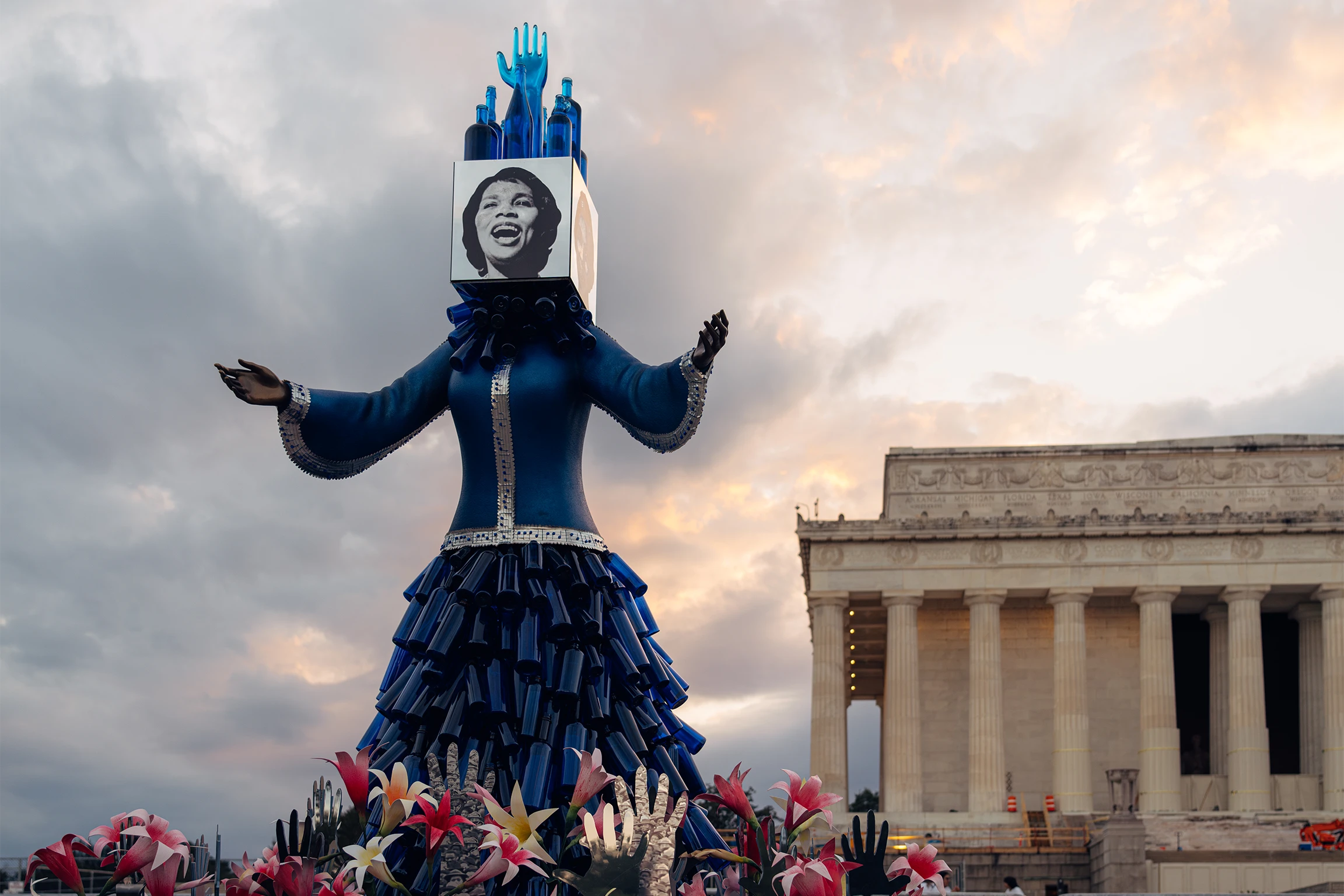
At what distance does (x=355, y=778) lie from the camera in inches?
217

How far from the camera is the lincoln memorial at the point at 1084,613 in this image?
161 feet

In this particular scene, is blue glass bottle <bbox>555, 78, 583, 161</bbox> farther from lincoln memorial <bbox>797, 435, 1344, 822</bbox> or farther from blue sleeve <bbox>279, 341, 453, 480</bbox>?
lincoln memorial <bbox>797, 435, 1344, 822</bbox>

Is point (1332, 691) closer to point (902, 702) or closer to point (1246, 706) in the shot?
point (1246, 706)

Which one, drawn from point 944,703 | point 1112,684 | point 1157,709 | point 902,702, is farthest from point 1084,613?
point 902,702

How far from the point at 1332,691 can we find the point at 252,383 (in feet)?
158

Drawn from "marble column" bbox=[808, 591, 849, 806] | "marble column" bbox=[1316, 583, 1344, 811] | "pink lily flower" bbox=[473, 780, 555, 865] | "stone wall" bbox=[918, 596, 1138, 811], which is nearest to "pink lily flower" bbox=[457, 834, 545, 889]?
"pink lily flower" bbox=[473, 780, 555, 865]

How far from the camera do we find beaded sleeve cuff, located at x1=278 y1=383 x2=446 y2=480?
7684mm

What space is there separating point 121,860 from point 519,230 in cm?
358

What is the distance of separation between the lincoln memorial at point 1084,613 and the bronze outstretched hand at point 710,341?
4091 cm

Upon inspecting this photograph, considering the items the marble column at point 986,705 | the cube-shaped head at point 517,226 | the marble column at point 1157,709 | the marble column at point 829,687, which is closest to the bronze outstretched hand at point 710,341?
the cube-shaped head at point 517,226

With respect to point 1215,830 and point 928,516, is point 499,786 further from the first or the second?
point 928,516

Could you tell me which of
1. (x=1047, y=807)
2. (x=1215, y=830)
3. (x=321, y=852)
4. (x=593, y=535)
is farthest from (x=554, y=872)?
(x=1047, y=807)

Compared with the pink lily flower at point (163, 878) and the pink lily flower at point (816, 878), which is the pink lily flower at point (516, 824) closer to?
the pink lily flower at point (816, 878)

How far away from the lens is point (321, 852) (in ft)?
19.5
